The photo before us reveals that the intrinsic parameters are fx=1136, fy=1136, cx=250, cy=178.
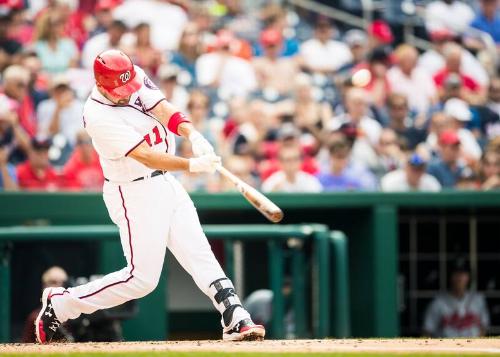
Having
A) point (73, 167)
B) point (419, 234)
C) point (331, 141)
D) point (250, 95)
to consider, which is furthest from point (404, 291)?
point (73, 167)

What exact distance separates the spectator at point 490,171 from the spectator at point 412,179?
0.43 m

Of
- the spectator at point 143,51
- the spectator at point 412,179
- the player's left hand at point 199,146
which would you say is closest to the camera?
the player's left hand at point 199,146

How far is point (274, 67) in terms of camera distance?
11617mm

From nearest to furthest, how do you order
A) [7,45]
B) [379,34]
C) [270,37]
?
[7,45], [270,37], [379,34]

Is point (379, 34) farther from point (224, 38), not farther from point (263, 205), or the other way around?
point (263, 205)

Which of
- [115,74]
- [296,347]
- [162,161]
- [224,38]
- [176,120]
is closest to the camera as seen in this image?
[296,347]

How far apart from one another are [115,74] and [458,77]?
6.48m

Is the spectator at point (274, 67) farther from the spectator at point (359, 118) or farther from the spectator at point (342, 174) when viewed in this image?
the spectator at point (342, 174)

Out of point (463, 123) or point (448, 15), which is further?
point (448, 15)

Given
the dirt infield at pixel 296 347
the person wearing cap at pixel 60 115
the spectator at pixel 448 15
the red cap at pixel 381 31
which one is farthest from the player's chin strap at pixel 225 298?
Result: the spectator at pixel 448 15

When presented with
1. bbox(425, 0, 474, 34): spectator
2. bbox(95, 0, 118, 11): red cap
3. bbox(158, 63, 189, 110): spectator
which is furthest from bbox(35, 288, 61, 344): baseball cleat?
bbox(425, 0, 474, 34): spectator

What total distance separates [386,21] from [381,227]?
352 cm

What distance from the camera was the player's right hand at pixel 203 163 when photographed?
20.0 ft

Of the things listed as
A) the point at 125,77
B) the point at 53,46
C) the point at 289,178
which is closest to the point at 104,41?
the point at 53,46
